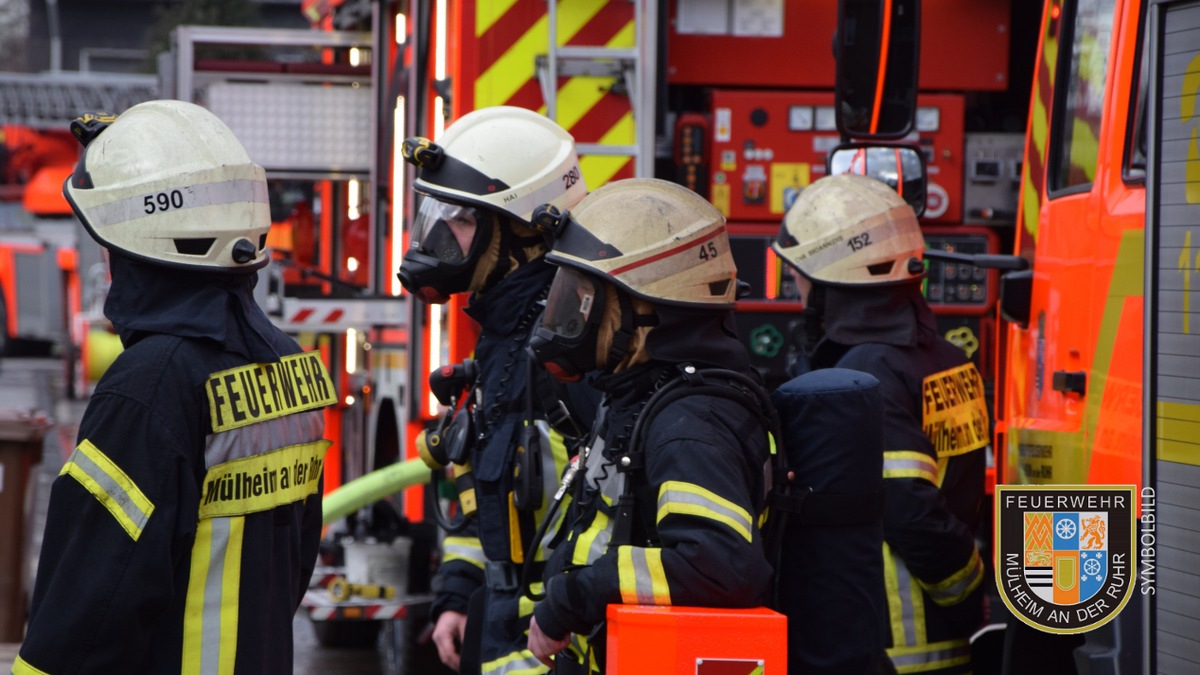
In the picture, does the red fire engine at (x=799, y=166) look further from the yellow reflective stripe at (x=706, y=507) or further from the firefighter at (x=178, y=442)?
the firefighter at (x=178, y=442)

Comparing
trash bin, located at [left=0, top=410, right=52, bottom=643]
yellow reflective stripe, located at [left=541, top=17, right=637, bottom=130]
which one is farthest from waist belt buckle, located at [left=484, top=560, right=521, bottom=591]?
trash bin, located at [left=0, top=410, right=52, bottom=643]

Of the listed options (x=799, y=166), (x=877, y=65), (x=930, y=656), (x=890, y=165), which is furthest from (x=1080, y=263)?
(x=799, y=166)

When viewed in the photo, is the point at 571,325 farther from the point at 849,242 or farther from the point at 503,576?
the point at 849,242

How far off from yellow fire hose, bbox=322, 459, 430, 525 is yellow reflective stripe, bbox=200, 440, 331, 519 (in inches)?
109

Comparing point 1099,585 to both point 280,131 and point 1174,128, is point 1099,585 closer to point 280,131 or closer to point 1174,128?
point 1174,128

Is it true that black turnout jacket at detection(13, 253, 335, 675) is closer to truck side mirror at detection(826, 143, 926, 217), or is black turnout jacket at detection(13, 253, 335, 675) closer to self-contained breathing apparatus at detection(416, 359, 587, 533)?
self-contained breathing apparatus at detection(416, 359, 587, 533)

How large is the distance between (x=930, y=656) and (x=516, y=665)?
102cm

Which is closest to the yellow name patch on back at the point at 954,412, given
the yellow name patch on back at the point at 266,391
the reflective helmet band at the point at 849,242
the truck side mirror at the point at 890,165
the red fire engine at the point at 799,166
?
the red fire engine at the point at 799,166

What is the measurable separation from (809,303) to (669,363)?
1308 millimetres

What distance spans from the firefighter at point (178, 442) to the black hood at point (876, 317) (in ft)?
4.92

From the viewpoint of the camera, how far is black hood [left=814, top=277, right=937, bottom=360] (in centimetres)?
379

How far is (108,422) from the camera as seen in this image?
2480 millimetres

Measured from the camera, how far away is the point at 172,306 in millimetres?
2654

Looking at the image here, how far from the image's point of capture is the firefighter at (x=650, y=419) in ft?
8.38
